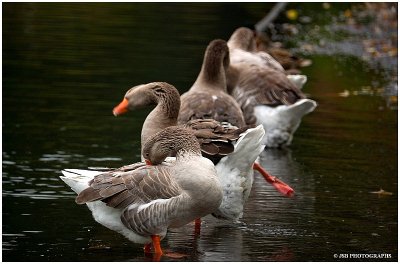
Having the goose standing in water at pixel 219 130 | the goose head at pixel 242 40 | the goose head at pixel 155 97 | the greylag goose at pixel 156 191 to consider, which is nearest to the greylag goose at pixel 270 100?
the goose head at pixel 242 40

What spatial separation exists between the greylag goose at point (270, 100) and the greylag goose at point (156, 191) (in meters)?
4.19

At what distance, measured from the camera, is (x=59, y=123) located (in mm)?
13281

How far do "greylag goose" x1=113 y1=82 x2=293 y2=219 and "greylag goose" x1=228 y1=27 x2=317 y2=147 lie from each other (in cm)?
320

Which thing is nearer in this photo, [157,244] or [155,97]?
[157,244]

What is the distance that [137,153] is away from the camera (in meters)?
11.6

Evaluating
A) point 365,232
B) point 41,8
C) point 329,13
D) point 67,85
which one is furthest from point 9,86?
point 329,13

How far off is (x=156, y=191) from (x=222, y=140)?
95 centimetres

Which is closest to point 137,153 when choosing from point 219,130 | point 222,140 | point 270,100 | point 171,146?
point 270,100

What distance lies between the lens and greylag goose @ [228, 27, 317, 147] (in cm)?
1190

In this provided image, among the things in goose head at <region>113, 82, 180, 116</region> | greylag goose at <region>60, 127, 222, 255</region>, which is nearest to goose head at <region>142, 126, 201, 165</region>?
greylag goose at <region>60, 127, 222, 255</region>

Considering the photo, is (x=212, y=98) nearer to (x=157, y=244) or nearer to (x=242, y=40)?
(x=157, y=244)

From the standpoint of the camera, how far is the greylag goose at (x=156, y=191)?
7.34 meters

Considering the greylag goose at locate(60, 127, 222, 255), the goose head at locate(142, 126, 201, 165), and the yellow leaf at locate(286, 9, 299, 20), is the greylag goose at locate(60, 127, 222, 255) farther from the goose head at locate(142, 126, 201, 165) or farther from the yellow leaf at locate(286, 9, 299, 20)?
the yellow leaf at locate(286, 9, 299, 20)

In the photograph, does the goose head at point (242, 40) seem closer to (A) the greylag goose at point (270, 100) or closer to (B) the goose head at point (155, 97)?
(A) the greylag goose at point (270, 100)
